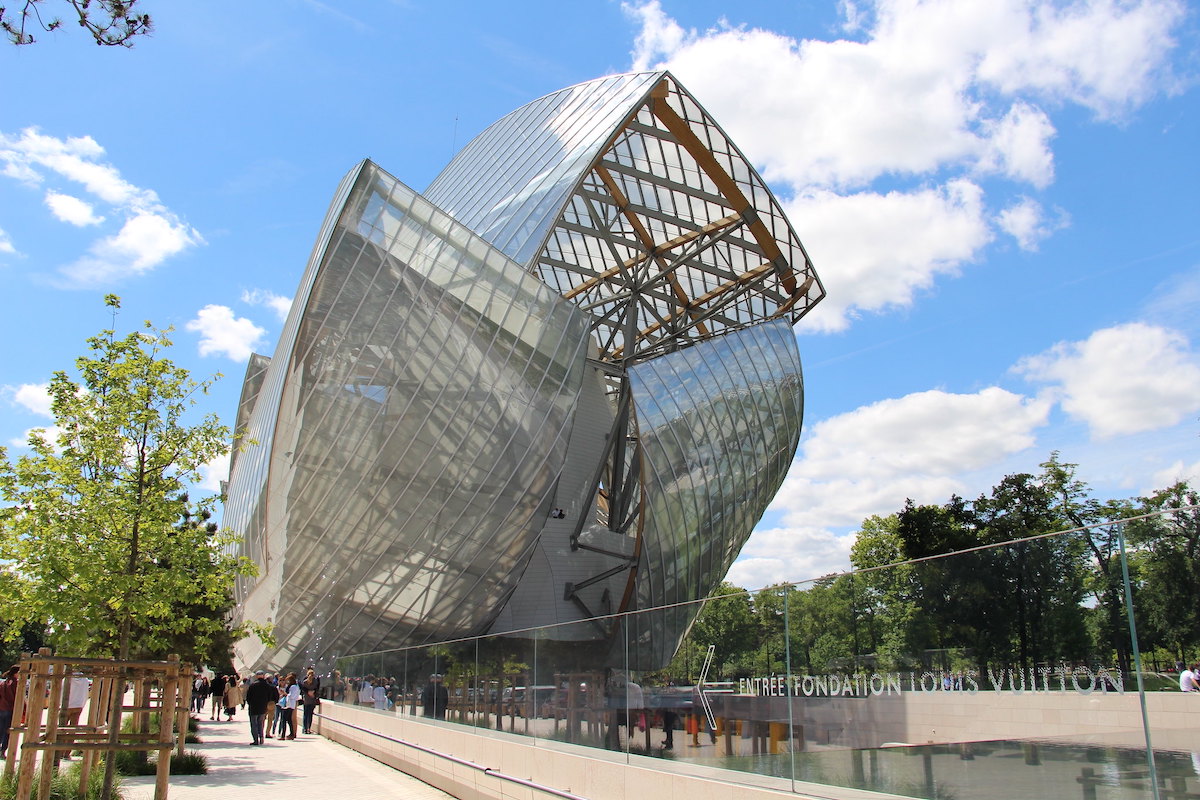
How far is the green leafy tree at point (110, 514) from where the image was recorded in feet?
36.8

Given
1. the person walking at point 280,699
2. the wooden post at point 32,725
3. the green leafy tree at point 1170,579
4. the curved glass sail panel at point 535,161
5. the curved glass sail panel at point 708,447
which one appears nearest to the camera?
the green leafy tree at point 1170,579

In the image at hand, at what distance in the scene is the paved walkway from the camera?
42.2 feet

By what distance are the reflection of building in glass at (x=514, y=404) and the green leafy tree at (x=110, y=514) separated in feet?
13.9

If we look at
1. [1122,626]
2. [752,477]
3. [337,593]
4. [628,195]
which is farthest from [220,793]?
[628,195]

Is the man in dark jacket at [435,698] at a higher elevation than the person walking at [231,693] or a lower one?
higher

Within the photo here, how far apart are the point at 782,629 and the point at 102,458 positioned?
926 cm

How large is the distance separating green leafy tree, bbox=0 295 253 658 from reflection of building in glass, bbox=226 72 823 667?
424cm

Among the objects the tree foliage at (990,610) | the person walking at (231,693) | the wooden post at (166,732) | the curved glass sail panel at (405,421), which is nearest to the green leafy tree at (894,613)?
the tree foliage at (990,610)

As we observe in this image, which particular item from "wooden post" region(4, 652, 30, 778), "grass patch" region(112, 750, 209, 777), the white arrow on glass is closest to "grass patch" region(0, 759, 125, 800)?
"wooden post" region(4, 652, 30, 778)

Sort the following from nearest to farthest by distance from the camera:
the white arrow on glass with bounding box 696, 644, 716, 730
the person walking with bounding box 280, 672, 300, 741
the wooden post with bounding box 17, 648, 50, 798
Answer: the white arrow on glass with bounding box 696, 644, 716, 730, the wooden post with bounding box 17, 648, 50, 798, the person walking with bounding box 280, 672, 300, 741

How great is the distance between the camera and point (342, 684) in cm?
2506

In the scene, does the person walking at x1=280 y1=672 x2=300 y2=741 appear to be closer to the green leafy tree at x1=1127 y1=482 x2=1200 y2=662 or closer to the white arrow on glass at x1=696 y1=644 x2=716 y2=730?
the white arrow on glass at x1=696 y1=644 x2=716 y2=730

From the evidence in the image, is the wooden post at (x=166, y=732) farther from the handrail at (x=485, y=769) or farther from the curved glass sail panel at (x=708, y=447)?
the curved glass sail panel at (x=708, y=447)

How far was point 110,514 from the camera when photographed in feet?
38.2
